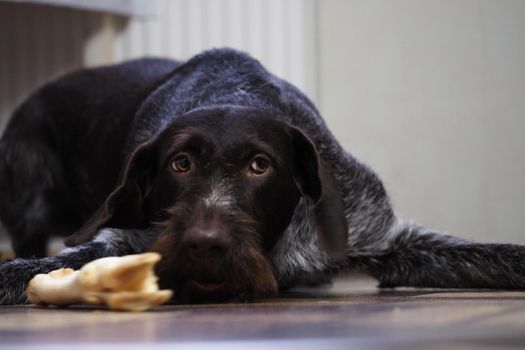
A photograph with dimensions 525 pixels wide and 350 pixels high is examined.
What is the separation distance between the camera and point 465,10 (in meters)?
3.91

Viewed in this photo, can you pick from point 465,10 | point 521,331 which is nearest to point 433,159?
point 465,10

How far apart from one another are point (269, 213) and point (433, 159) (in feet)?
6.94

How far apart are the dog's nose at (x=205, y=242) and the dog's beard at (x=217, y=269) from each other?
0.06 feet

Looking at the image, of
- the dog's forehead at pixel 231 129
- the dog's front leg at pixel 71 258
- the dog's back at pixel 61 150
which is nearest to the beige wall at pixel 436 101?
the dog's back at pixel 61 150

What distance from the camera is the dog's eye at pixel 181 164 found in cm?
197

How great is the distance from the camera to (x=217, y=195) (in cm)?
183

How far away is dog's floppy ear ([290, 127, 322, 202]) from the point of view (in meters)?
2.10

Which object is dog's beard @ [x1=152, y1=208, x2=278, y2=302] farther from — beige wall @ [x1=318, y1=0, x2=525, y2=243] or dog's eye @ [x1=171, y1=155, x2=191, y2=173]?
beige wall @ [x1=318, y1=0, x2=525, y2=243]

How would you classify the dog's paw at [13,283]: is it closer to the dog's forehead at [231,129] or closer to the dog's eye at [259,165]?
the dog's forehead at [231,129]

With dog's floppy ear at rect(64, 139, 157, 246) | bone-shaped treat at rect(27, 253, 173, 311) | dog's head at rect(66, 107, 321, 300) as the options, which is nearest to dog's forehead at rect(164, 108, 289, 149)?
dog's head at rect(66, 107, 321, 300)

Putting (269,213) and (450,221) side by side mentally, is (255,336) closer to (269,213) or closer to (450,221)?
(269,213)

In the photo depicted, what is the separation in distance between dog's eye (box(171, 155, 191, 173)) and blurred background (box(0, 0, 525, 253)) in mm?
1967

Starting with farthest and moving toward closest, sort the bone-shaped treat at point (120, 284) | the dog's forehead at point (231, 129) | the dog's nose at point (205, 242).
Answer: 1. the dog's forehead at point (231, 129)
2. the dog's nose at point (205, 242)
3. the bone-shaped treat at point (120, 284)

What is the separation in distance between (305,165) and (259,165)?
0.19 m
